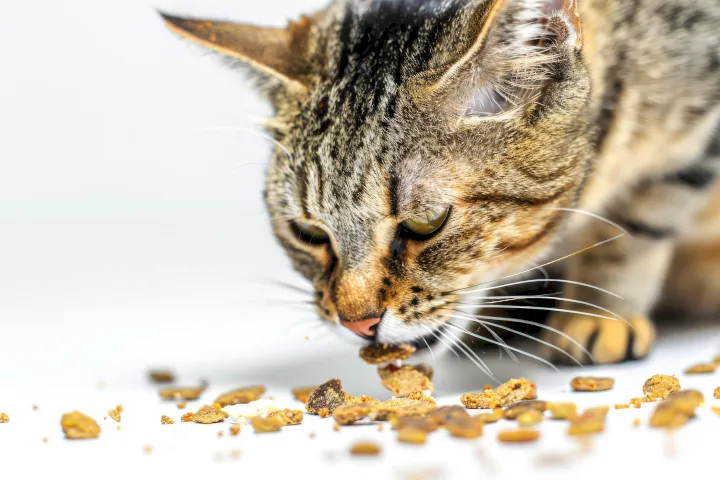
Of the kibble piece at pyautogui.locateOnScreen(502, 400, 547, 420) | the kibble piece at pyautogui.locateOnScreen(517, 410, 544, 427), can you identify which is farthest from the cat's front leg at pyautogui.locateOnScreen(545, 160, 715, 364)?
the kibble piece at pyautogui.locateOnScreen(517, 410, 544, 427)

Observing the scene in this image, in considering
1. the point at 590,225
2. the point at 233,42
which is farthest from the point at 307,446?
the point at 590,225

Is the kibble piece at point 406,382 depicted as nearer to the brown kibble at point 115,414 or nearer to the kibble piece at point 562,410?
the kibble piece at point 562,410

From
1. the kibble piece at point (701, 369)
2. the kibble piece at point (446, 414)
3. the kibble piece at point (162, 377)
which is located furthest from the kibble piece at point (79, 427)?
the kibble piece at point (701, 369)

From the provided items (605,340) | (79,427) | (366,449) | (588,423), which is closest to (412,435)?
(366,449)

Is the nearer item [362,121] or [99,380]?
[362,121]

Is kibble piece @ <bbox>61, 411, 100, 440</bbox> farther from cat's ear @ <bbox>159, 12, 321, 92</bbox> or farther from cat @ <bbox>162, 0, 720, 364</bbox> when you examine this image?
cat's ear @ <bbox>159, 12, 321, 92</bbox>

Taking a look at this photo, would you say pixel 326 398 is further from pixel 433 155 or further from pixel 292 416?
pixel 433 155

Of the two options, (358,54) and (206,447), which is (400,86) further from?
(206,447)

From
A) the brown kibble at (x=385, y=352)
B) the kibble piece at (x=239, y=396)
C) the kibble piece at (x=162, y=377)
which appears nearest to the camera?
the brown kibble at (x=385, y=352)
